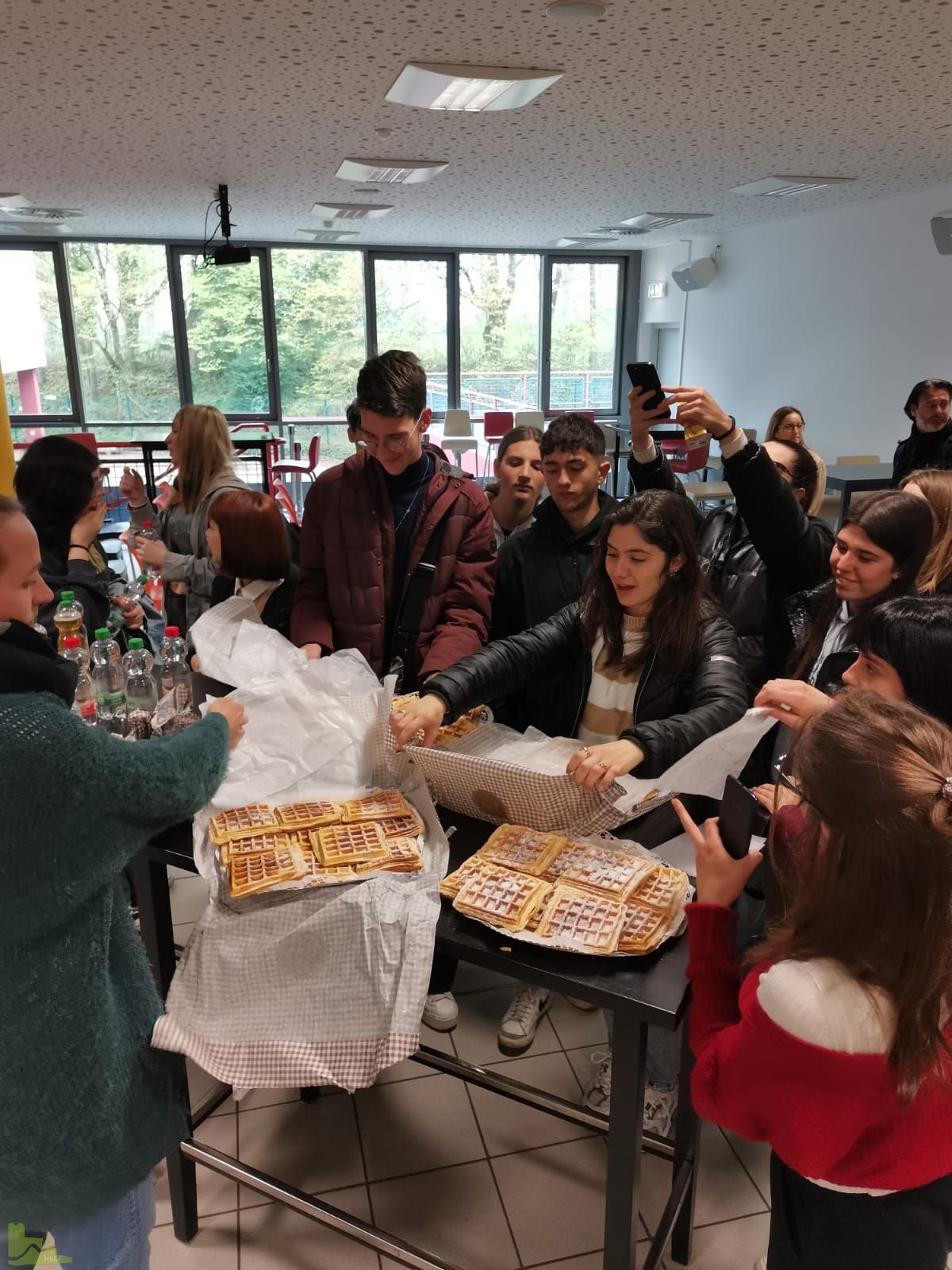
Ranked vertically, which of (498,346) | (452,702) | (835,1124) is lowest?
(835,1124)

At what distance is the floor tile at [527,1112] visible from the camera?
6.94 ft

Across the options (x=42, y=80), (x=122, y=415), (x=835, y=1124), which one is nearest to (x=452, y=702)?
(x=835, y=1124)

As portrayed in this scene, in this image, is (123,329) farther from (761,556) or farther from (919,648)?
(919,648)

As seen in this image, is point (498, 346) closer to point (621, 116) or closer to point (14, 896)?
point (621, 116)

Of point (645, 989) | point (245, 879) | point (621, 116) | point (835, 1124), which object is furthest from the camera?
point (621, 116)

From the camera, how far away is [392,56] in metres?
3.15

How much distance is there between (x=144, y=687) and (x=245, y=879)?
1034 millimetres

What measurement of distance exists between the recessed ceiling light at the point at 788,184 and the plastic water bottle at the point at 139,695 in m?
5.40

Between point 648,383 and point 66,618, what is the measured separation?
67.4 inches

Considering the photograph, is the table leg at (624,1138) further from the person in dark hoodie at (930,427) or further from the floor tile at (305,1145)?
the person in dark hoodie at (930,427)

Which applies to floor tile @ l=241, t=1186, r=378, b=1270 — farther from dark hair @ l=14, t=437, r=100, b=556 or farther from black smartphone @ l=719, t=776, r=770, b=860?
dark hair @ l=14, t=437, r=100, b=556

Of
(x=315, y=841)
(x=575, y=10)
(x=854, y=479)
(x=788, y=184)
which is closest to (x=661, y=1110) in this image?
(x=315, y=841)

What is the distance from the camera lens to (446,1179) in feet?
6.59

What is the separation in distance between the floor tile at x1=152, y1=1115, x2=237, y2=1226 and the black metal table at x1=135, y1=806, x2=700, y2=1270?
69 mm
